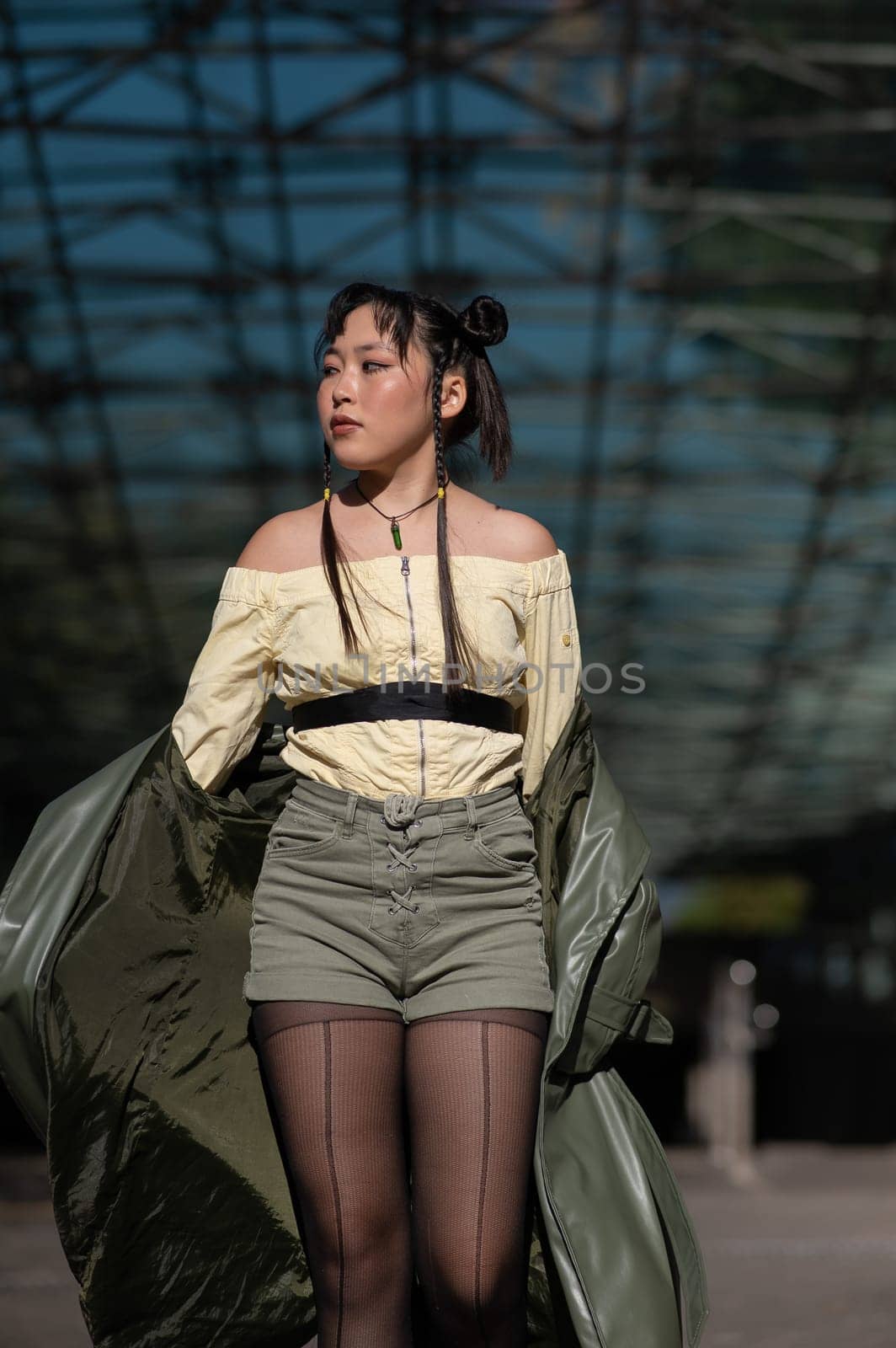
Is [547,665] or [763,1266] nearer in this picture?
[547,665]

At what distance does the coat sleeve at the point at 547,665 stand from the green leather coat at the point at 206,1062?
0.03 meters

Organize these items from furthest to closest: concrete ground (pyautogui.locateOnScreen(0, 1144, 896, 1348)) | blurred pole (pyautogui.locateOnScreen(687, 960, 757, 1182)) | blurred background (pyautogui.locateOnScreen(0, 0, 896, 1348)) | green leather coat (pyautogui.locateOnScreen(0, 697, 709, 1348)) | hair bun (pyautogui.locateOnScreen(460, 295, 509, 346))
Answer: blurred pole (pyautogui.locateOnScreen(687, 960, 757, 1182)), blurred background (pyautogui.locateOnScreen(0, 0, 896, 1348)), concrete ground (pyautogui.locateOnScreen(0, 1144, 896, 1348)), hair bun (pyautogui.locateOnScreen(460, 295, 509, 346)), green leather coat (pyautogui.locateOnScreen(0, 697, 709, 1348))

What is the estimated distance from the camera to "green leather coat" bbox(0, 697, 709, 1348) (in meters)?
2.52

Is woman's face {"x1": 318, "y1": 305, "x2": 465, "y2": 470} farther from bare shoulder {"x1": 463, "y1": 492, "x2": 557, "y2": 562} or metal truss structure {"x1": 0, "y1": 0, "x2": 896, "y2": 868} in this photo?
metal truss structure {"x1": 0, "y1": 0, "x2": 896, "y2": 868}

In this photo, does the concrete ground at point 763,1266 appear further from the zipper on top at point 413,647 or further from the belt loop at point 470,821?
the zipper on top at point 413,647

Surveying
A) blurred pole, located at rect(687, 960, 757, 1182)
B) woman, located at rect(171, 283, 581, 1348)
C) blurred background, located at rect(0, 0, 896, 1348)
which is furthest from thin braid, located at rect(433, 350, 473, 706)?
blurred pole, located at rect(687, 960, 757, 1182)

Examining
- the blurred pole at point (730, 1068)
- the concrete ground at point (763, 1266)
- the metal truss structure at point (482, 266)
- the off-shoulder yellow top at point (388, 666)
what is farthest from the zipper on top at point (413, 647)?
the blurred pole at point (730, 1068)

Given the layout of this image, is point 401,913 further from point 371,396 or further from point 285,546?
point 371,396

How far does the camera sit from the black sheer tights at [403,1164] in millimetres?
2268

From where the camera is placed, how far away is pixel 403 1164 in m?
2.35

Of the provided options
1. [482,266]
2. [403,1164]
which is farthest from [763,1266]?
[482,266]

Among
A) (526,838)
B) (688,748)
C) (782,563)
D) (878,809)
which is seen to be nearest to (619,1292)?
(526,838)

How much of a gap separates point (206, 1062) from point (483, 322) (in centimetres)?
128

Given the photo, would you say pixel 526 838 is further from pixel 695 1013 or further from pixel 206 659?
pixel 695 1013
